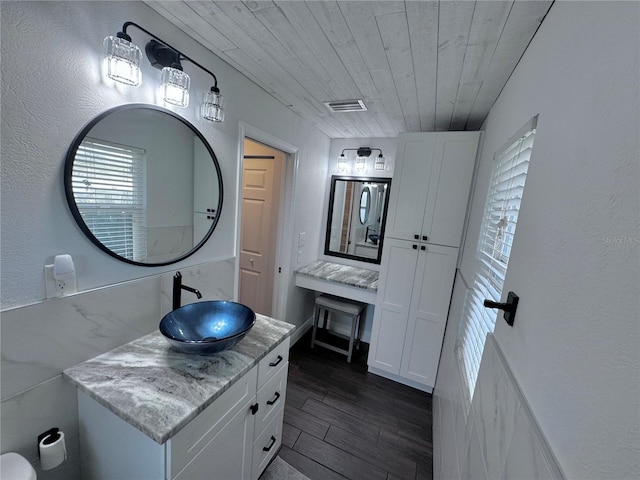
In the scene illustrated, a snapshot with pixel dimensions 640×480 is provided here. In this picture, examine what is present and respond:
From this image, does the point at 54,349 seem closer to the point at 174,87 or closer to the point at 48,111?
the point at 48,111

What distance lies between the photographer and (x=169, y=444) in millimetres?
879

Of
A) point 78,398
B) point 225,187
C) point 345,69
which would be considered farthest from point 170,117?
point 78,398

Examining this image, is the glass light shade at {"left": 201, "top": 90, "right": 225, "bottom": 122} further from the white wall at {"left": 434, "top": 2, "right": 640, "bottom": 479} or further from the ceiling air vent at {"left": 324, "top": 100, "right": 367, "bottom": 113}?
the white wall at {"left": 434, "top": 2, "right": 640, "bottom": 479}

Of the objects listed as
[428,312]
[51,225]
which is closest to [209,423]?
[51,225]

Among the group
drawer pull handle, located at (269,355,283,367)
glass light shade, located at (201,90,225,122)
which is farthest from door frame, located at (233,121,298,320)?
drawer pull handle, located at (269,355,283,367)

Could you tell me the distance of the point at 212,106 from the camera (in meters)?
1.38

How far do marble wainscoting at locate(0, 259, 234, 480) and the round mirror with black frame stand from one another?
0.70 feet

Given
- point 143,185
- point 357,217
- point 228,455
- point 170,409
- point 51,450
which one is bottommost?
point 228,455

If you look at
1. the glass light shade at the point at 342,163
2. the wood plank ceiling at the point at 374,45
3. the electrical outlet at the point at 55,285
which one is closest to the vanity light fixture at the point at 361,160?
the glass light shade at the point at 342,163

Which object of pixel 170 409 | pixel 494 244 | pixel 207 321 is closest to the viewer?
pixel 170 409

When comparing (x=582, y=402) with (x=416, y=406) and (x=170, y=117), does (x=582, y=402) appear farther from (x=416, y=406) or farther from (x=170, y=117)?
(x=416, y=406)

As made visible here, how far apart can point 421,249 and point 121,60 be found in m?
2.23

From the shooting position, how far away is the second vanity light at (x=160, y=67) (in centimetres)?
99

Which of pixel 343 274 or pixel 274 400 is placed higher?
pixel 343 274
